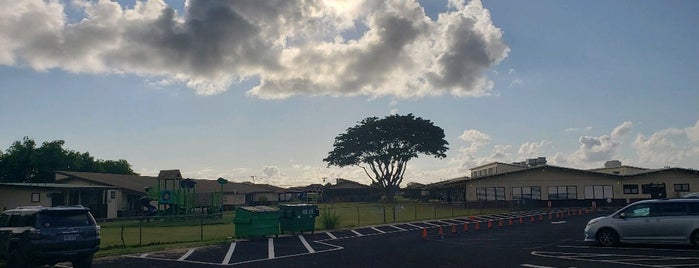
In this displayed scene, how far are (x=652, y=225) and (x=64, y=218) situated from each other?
639 inches

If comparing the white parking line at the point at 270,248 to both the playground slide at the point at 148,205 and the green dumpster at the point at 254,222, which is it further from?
the playground slide at the point at 148,205

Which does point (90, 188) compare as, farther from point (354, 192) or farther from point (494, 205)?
point (354, 192)

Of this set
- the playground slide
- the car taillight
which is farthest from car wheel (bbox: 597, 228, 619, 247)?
the playground slide

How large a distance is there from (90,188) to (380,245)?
30035mm

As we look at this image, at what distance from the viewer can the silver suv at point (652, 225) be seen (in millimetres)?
16797

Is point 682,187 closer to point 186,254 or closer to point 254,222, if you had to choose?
point 254,222

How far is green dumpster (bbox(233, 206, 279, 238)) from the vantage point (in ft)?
76.6

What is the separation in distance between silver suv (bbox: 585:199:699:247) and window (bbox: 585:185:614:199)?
1661 inches

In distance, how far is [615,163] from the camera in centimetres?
9144

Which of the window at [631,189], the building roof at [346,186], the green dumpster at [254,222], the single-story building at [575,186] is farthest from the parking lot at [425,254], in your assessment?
the building roof at [346,186]

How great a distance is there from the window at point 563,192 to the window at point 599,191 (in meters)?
1.15

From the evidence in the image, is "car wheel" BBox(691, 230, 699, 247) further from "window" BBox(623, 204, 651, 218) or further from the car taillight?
the car taillight

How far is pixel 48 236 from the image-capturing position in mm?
12992

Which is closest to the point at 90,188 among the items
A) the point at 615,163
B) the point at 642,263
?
the point at 642,263
